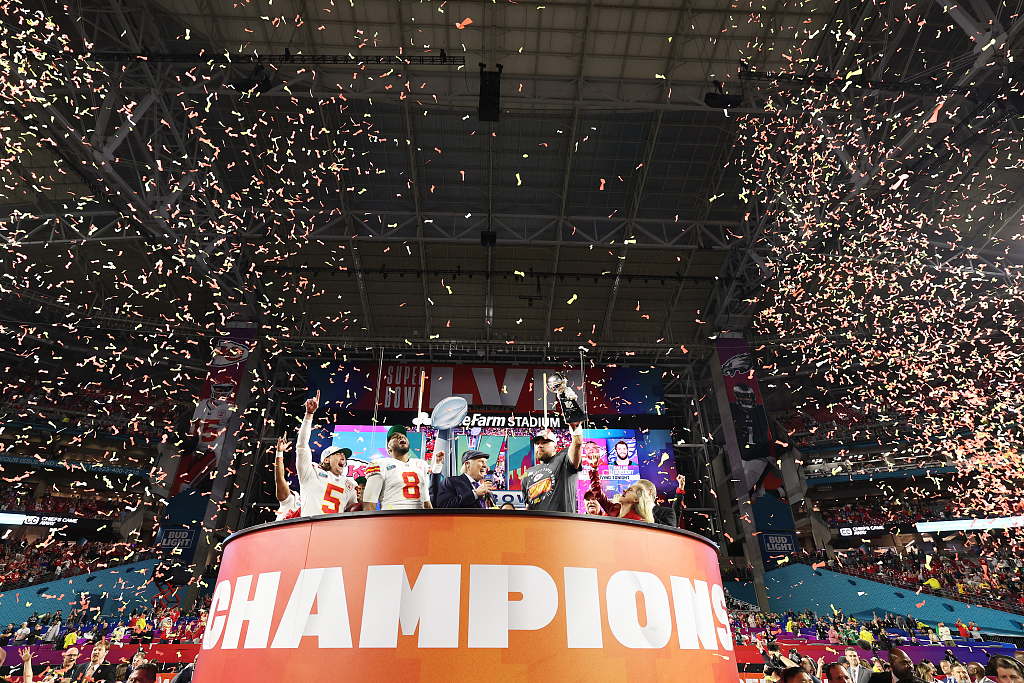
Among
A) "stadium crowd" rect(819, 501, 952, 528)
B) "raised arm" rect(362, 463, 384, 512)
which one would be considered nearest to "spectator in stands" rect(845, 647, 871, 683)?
"raised arm" rect(362, 463, 384, 512)

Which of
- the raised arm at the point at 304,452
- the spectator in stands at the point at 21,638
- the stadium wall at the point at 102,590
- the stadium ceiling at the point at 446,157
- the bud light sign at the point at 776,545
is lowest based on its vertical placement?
the spectator in stands at the point at 21,638

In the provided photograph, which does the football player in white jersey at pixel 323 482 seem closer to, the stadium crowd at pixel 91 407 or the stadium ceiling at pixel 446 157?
the stadium ceiling at pixel 446 157

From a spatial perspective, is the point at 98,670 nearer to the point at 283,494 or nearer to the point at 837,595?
the point at 283,494

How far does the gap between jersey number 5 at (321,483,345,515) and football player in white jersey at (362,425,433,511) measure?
40 centimetres

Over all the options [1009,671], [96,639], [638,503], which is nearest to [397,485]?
[638,503]

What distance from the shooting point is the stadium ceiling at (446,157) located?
11.0 metres

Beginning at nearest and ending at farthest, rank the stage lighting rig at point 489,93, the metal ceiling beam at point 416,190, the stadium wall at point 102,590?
the stage lighting rig at point 489,93 → the metal ceiling beam at point 416,190 → the stadium wall at point 102,590

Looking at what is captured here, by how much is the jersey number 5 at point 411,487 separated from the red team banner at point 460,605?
3.68 ft

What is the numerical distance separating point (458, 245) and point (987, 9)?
1287 centimetres

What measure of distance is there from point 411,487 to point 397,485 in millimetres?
110

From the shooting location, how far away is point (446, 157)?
14.3 meters

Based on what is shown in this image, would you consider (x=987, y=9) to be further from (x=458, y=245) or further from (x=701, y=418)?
(x=701, y=418)

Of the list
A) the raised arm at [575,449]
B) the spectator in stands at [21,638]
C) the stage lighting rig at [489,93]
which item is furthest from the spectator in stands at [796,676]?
the spectator in stands at [21,638]

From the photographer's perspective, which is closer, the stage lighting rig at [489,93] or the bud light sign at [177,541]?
the stage lighting rig at [489,93]
